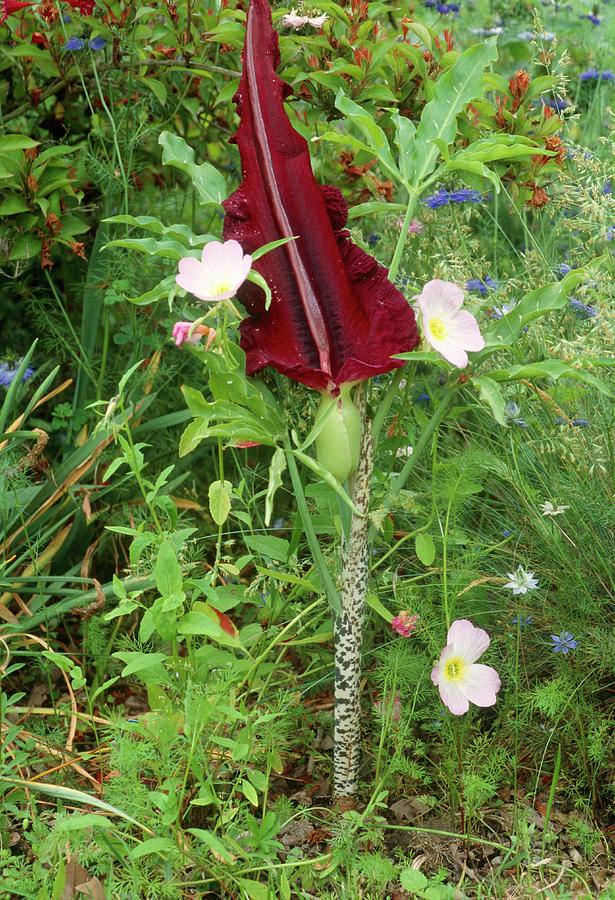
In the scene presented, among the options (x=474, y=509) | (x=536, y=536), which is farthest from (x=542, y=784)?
(x=474, y=509)

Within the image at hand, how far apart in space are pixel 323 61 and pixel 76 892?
169 cm

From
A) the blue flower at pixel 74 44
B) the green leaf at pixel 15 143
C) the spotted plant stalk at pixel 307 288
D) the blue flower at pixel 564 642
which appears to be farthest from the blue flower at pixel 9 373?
the blue flower at pixel 564 642

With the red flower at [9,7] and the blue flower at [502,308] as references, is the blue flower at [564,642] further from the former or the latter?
the red flower at [9,7]

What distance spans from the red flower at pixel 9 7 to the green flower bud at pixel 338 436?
4.15 feet

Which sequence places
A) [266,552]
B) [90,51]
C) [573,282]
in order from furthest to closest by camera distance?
[90,51] < [266,552] < [573,282]

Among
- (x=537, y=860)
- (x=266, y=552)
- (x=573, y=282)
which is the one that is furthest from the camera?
(x=266, y=552)

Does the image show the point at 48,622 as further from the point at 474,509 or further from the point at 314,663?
the point at 474,509

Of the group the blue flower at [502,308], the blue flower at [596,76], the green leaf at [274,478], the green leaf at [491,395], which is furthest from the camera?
the blue flower at [596,76]

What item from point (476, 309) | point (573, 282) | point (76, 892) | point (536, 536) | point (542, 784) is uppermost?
point (573, 282)

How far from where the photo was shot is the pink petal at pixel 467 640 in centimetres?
179

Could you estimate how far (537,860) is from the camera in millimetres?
1815

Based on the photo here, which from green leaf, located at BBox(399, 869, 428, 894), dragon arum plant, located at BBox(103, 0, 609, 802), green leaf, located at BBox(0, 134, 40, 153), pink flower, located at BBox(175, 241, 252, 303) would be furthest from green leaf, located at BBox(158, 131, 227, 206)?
green leaf, located at BBox(399, 869, 428, 894)

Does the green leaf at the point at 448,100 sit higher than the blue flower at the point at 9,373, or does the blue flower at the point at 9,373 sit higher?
the green leaf at the point at 448,100

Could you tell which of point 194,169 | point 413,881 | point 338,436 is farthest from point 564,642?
point 194,169
